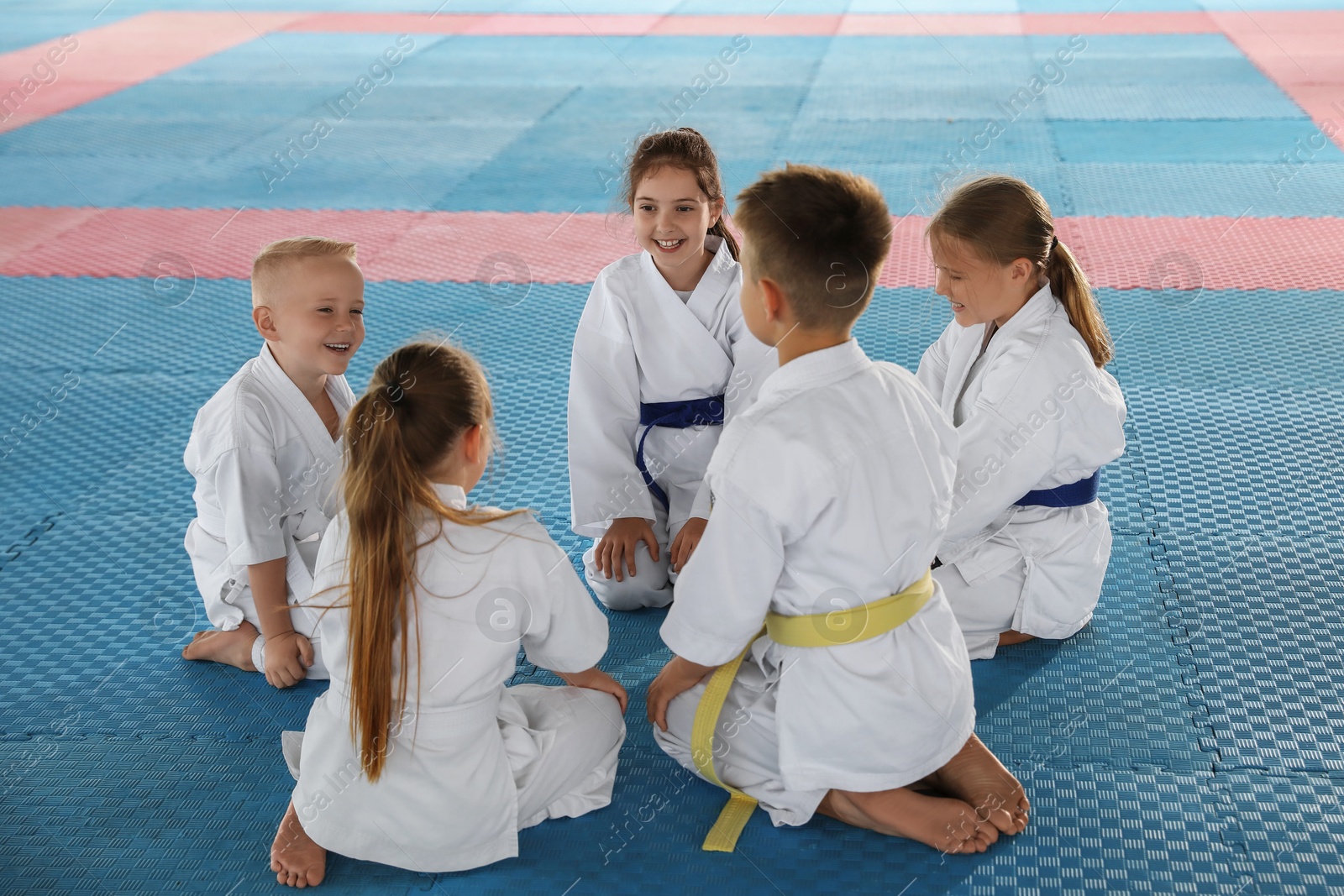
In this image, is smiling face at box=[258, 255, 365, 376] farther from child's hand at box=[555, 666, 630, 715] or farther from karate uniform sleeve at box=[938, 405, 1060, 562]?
karate uniform sleeve at box=[938, 405, 1060, 562]

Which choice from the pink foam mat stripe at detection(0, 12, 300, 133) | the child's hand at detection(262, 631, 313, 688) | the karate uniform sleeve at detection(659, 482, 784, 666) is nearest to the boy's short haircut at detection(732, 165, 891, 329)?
the karate uniform sleeve at detection(659, 482, 784, 666)

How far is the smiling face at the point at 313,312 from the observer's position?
2402 mm

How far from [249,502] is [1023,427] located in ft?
5.37

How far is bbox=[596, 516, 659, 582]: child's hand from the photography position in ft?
8.56

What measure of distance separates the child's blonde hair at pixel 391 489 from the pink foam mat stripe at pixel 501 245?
2938 mm

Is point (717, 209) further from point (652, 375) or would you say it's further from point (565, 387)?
point (565, 387)

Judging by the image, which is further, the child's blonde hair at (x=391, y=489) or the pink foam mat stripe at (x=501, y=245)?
the pink foam mat stripe at (x=501, y=245)

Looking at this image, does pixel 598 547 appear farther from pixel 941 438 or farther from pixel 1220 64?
pixel 1220 64

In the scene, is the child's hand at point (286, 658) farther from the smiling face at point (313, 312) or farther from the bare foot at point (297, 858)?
the smiling face at point (313, 312)

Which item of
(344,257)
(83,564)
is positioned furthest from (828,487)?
(83,564)

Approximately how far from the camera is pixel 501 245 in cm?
510

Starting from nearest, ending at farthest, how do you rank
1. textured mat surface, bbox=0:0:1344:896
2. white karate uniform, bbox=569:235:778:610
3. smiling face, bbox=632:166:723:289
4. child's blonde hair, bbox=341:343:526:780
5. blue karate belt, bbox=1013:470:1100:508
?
child's blonde hair, bbox=341:343:526:780 < textured mat surface, bbox=0:0:1344:896 < blue karate belt, bbox=1013:470:1100:508 < smiling face, bbox=632:166:723:289 < white karate uniform, bbox=569:235:778:610

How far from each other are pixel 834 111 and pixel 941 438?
533 centimetres

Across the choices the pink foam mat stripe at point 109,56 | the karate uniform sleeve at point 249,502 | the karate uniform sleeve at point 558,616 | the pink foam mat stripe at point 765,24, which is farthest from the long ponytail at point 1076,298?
the pink foam mat stripe at point 765,24
